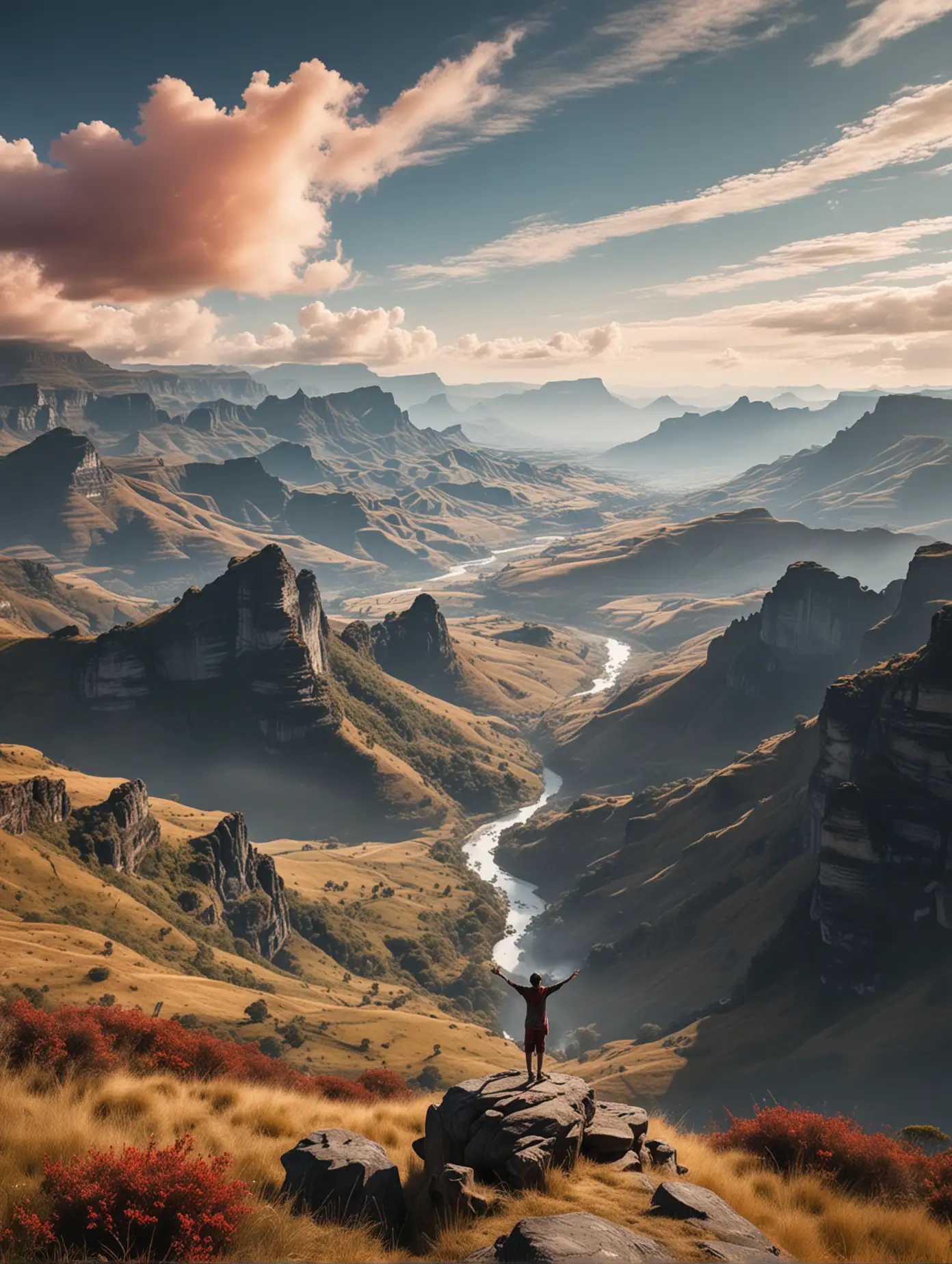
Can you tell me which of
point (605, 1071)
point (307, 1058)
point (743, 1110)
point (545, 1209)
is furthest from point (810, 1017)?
point (545, 1209)

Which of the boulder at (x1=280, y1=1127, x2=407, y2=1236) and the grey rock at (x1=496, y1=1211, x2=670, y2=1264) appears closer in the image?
the grey rock at (x1=496, y1=1211, x2=670, y2=1264)

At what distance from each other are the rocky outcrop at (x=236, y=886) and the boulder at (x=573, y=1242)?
18293 cm

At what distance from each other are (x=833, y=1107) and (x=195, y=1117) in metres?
106

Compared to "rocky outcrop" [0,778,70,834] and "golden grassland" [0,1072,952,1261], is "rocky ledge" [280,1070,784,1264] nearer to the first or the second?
"golden grassland" [0,1072,952,1261]

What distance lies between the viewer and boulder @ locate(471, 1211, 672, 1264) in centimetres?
1808

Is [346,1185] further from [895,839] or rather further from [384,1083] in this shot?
[895,839]

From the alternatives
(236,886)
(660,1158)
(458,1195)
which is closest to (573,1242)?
(458,1195)

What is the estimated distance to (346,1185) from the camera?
72.4 feet

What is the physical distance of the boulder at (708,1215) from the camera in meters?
20.9

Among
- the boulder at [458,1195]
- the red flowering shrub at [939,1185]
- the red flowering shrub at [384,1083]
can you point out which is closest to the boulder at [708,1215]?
the boulder at [458,1195]

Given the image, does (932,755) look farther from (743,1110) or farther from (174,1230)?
(174,1230)

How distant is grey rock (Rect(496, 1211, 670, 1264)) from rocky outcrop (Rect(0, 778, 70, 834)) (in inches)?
5839

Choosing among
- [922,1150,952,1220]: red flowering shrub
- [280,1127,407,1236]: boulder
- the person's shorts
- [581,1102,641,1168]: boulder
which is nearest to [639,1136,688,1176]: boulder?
[581,1102,641,1168]: boulder

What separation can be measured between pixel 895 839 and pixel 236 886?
141m
